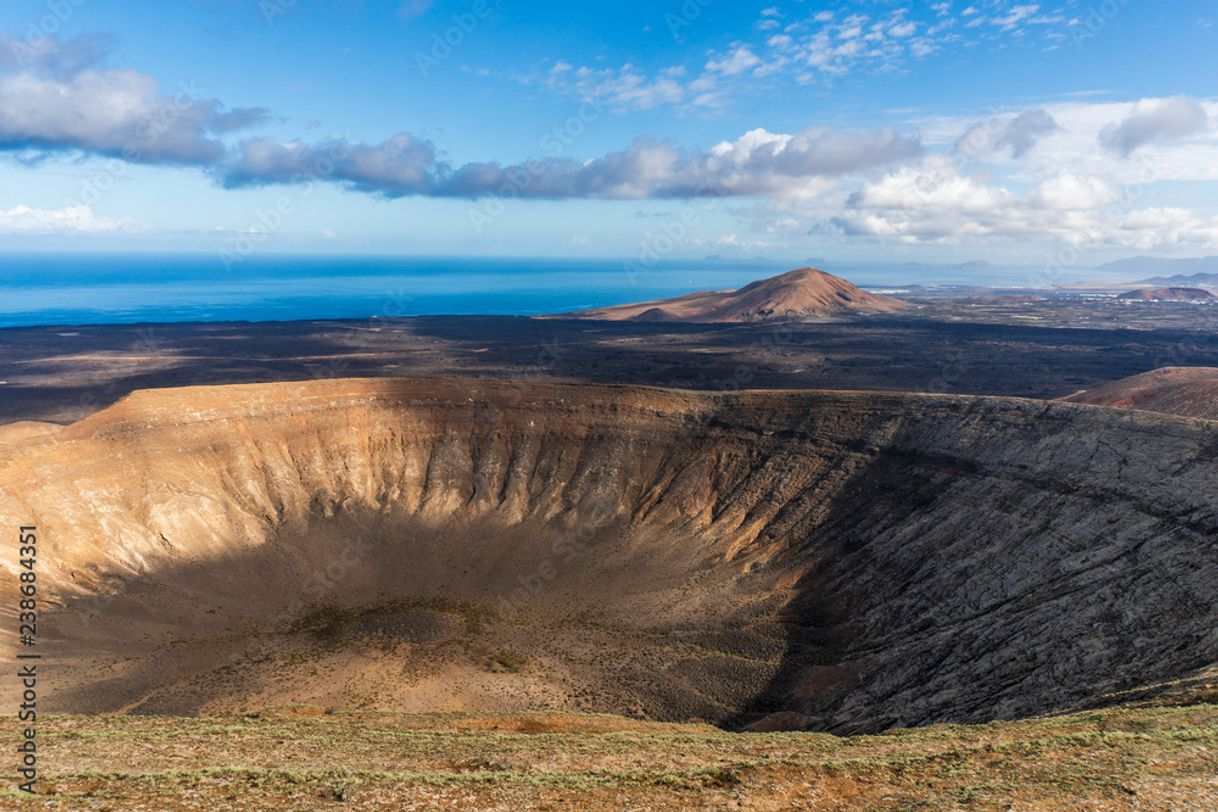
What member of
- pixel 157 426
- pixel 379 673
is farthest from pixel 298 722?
pixel 157 426

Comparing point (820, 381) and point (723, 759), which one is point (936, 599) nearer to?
point (723, 759)

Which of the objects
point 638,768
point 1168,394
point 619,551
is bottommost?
point 619,551

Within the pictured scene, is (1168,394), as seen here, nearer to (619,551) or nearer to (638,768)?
(619,551)

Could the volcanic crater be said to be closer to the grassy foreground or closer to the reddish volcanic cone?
the grassy foreground

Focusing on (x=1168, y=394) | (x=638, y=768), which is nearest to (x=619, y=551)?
(x=638, y=768)

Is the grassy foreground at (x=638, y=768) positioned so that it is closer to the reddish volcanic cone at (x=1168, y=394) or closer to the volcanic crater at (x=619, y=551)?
the volcanic crater at (x=619, y=551)

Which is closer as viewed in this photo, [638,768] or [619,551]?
[638,768]

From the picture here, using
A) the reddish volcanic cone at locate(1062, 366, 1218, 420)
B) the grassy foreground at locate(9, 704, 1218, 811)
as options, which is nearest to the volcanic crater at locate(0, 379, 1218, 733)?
the grassy foreground at locate(9, 704, 1218, 811)
